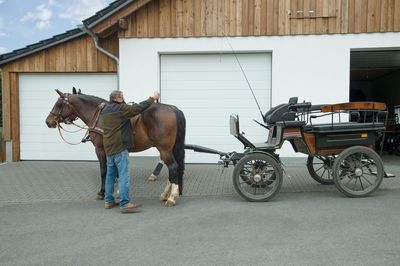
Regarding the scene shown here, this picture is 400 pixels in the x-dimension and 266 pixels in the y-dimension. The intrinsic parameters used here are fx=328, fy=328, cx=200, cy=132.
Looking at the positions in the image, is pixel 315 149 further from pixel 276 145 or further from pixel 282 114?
pixel 282 114

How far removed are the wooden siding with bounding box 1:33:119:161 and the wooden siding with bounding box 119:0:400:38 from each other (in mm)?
1102

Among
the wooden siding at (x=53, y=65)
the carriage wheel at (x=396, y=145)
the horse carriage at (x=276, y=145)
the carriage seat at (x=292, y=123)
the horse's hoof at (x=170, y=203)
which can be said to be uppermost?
the wooden siding at (x=53, y=65)

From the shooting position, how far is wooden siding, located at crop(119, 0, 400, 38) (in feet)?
27.9

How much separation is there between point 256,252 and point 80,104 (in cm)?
423

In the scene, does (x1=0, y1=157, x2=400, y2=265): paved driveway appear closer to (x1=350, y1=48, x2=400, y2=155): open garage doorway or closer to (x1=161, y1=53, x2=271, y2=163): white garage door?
(x1=161, y1=53, x2=271, y2=163): white garage door

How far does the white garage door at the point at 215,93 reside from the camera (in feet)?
30.4

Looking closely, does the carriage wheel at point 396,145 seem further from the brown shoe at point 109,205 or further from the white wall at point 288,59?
the brown shoe at point 109,205

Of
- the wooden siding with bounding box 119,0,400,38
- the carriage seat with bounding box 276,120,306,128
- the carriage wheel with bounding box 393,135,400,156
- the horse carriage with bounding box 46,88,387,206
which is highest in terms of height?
the wooden siding with bounding box 119,0,400,38

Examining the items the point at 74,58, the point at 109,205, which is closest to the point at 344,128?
the point at 109,205

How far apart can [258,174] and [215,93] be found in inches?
175

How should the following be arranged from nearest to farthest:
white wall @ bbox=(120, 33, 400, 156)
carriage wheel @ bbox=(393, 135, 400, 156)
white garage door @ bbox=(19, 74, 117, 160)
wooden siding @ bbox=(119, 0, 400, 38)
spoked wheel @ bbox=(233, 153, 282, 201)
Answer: spoked wheel @ bbox=(233, 153, 282, 201)
wooden siding @ bbox=(119, 0, 400, 38)
white wall @ bbox=(120, 33, 400, 156)
white garage door @ bbox=(19, 74, 117, 160)
carriage wheel @ bbox=(393, 135, 400, 156)

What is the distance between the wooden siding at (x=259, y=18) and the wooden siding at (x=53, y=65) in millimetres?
1102

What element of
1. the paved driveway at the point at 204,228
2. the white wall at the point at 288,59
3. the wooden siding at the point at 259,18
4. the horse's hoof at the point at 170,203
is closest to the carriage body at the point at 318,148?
the paved driveway at the point at 204,228

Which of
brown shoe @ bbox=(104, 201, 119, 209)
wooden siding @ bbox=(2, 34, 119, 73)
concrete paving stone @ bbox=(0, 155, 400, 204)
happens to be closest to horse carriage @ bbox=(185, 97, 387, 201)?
concrete paving stone @ bbox=(0, 155, 400, 204)
